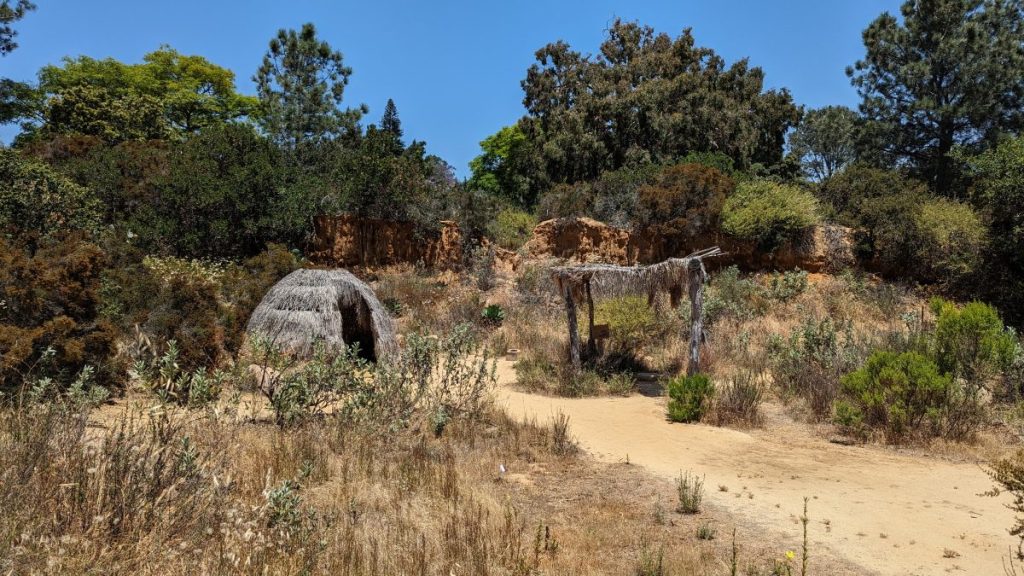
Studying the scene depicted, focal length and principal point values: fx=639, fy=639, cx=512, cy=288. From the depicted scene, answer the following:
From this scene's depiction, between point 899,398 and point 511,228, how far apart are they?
563 inches

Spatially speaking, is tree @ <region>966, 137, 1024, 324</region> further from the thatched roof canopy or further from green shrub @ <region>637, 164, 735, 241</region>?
the thatched roof canopy

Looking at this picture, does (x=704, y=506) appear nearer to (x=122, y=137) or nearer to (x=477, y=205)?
(x=477, y=205)

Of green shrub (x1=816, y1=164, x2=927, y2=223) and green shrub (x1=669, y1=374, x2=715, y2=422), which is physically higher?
green shrub (x1=816, y1=164, x2=927, y2=223)

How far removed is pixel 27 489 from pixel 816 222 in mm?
18701

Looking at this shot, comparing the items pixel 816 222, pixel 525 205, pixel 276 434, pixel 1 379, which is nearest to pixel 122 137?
pixel 525 205

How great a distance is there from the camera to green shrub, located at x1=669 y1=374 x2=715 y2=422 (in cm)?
826

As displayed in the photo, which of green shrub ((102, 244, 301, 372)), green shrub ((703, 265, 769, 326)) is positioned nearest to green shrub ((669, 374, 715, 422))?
green shrub ((703, 265, 769, 326))

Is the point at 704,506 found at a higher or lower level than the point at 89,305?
lower

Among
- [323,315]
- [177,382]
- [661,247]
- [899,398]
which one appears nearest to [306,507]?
[177,382]

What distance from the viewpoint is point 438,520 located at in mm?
4203

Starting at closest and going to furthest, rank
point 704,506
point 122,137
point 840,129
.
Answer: point 704,506
point 122,137
point 840,129

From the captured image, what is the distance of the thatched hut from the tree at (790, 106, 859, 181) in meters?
27.5

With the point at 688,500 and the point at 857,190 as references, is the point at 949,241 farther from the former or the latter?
the point at 688,500

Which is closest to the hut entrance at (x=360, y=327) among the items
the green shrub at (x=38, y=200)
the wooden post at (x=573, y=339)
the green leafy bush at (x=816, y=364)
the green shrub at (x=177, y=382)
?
the wooden post at (x=573, y=339)
